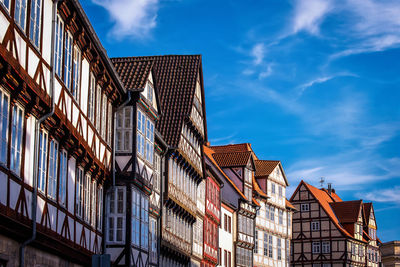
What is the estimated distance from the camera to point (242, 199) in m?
57.5

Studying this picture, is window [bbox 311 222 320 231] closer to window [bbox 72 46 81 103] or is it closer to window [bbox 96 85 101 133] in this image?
window [bbox 96 85 101 133]

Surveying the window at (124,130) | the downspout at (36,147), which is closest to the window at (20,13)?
the downspout at (36,147)

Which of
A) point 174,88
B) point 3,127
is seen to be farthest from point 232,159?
point 3,127

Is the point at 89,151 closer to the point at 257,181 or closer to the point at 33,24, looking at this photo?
the point at 33,24

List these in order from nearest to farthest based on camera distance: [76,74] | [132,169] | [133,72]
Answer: [76,74], [132,169], [133,72]

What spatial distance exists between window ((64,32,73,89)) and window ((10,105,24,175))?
432 centimetres

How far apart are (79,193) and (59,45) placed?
477cm

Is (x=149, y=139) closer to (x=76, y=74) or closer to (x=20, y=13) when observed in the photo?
(x=76, y=74)

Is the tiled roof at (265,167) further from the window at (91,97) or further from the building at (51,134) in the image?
the window at (91,97)

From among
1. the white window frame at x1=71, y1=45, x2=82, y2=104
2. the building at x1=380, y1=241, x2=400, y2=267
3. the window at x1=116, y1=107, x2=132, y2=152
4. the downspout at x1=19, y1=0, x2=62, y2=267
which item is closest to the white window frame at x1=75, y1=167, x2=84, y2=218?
the white window frame at x1=71, y1=45, x2=82, y2=104

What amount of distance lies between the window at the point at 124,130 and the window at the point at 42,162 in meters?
9.67

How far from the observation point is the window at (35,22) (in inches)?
666

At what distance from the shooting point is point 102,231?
999 inches

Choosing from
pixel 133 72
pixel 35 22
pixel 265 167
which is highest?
pixel 265 167
